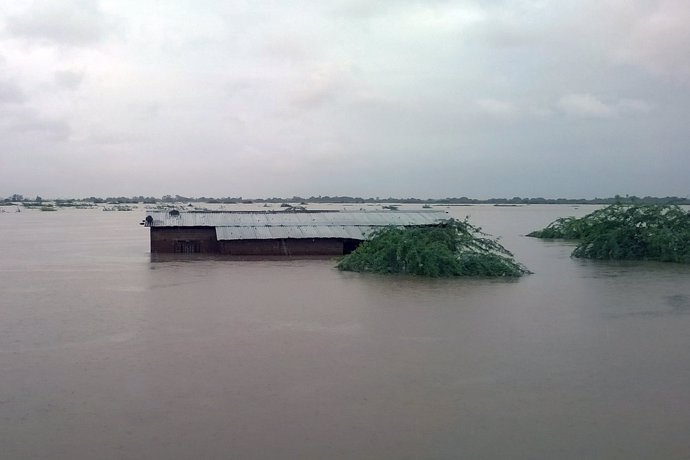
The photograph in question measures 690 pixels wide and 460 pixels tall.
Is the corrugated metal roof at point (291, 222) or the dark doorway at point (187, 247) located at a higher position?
the corrugated metal roof at point (291, 222)

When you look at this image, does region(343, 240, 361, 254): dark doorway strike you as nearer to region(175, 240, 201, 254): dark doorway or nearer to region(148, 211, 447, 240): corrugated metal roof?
region(148, 211, 447, 240): corrugated metal roof

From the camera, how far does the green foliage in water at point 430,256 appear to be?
16.0m

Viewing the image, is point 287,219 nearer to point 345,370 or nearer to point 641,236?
point 641,236

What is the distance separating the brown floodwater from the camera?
574cm

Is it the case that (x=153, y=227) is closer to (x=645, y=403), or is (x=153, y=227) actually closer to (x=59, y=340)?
(x=59, y=340)

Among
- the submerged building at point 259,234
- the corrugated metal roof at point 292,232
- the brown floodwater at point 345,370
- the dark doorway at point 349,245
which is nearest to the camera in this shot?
the brown floodwater at point 345,370

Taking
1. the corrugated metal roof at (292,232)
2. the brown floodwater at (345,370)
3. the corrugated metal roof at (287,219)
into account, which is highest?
the corrugated metal roof at (287,219)

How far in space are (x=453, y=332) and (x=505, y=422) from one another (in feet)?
12.4

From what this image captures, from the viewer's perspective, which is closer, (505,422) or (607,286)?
(505,422)

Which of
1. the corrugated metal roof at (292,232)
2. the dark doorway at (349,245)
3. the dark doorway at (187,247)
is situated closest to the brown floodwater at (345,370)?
the corrugated metal roof at (292,232)

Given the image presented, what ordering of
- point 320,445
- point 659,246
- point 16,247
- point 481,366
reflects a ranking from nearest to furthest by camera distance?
point 320,445
point 481,366
point 659,246
point 16,247

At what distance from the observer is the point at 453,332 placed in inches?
390

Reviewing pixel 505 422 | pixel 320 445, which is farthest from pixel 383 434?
pixel 505 422

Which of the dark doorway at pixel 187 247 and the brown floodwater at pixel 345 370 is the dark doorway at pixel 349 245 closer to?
the dark doorway at pixel 187 247
